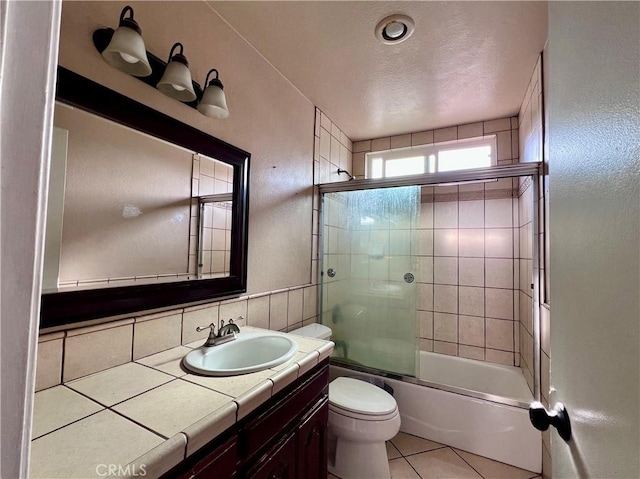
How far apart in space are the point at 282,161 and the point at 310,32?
740mm

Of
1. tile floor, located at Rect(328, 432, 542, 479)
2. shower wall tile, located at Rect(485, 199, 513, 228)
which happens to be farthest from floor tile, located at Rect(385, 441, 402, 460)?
shower wall tile, located at Rect(485, 199, 513, 228)

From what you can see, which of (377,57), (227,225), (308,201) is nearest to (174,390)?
(227,225)

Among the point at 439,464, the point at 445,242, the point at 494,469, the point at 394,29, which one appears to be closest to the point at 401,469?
the point at 439,464

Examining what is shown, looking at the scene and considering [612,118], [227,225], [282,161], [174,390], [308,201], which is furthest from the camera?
[308,201]

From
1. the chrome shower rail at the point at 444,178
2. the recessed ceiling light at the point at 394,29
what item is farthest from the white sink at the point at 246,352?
the recessed ceiling light at the point at 394,29

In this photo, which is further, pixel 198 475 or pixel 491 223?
pixel 491 223

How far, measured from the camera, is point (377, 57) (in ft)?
5.70

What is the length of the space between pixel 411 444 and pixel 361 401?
2.01ft

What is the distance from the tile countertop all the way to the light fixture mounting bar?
1.10 meters

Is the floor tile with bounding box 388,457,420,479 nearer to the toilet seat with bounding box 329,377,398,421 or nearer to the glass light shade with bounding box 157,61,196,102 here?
the toilet seat with bounding box 329,377,398,421

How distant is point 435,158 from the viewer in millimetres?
2785

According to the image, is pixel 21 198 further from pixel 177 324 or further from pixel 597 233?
pixel 177 324

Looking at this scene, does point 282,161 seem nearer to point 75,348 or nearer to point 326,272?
point 326,272

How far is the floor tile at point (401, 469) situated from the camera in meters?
1.62
